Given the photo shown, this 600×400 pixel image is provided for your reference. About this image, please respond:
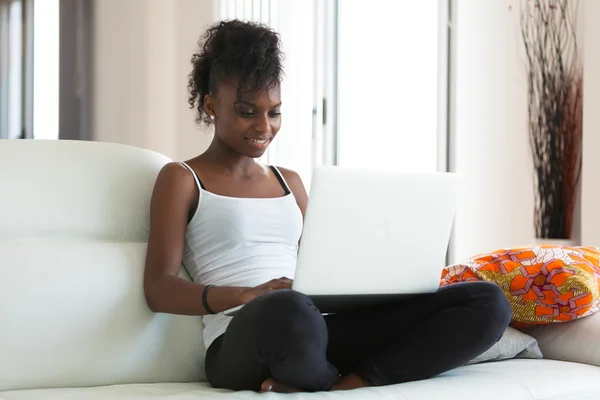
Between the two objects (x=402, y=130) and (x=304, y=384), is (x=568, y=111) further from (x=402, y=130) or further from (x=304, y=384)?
(x=304, y=384)

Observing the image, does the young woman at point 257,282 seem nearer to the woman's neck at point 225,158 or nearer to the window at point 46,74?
the woman's neck at point 225,158

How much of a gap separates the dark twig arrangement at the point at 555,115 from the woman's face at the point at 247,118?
1921 millimetres

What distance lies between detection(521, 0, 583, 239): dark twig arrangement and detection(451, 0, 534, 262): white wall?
174 millimetres

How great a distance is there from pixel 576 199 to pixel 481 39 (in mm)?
849

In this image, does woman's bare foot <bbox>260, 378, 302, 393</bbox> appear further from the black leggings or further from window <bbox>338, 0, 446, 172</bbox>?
window <bbox>338, 0, 446, 172</bbox>

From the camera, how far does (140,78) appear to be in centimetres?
509

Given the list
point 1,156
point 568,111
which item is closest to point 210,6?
point 568,111

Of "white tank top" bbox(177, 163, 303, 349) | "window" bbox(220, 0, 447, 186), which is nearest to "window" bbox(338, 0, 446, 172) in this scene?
"window" bbox(220, 0, 447, 186)

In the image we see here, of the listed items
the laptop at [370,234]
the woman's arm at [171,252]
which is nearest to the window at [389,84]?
the woman's arm at [171,252]

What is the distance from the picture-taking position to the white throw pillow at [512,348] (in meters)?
1.83

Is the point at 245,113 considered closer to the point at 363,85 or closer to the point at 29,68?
the point at 363,85

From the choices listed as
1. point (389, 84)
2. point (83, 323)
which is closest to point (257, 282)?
point (83, 323)

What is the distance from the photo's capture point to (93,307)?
1.71 meters

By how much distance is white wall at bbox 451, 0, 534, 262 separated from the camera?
12.4 feet
